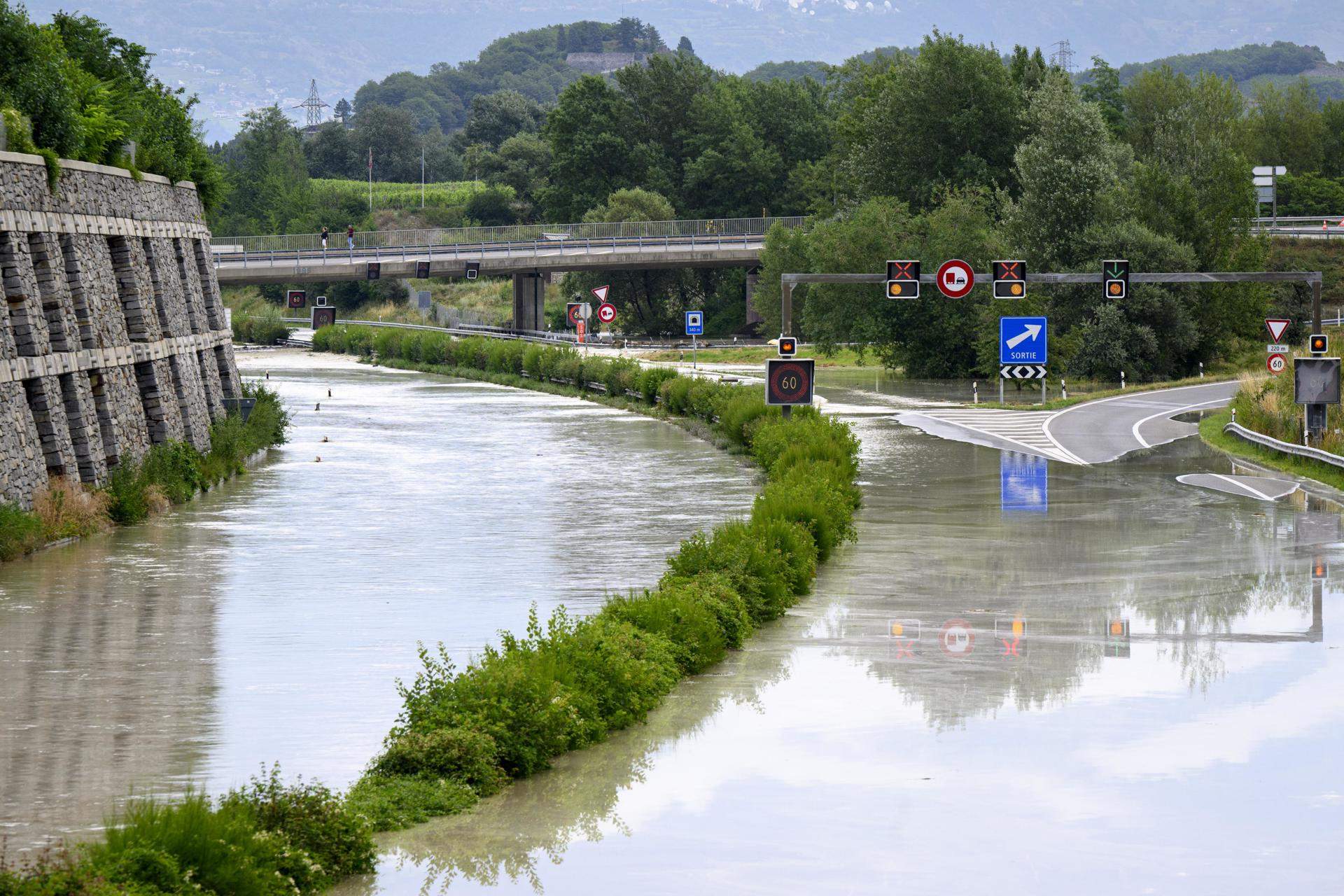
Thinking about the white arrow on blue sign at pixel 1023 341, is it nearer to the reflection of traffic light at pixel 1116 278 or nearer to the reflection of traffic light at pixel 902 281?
the reflection of traffic light at pixel 1116 278

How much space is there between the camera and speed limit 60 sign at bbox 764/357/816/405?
130 ft

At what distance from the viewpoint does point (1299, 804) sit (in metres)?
12.1

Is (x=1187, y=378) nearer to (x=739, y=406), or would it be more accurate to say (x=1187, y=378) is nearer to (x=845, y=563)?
(x=739, y=406)

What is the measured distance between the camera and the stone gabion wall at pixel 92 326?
88.3 ft

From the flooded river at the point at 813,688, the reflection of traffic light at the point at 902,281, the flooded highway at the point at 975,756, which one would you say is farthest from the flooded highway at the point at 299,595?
the reflection of traffic light at the point at 902,281

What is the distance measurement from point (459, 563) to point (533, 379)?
169ft

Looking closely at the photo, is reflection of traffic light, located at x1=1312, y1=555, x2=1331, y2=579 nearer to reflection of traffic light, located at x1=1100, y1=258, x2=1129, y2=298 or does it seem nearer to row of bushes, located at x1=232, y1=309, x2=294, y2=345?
reflection of traffic light, located at x1=1100, y1=258, x2=1129, y2=298

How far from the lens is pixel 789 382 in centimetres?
3962

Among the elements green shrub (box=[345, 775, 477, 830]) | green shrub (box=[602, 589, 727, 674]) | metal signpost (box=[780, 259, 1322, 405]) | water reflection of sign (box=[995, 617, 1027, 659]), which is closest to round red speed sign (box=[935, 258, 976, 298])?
metal signpost (box=[780, 259, 1322, 405])

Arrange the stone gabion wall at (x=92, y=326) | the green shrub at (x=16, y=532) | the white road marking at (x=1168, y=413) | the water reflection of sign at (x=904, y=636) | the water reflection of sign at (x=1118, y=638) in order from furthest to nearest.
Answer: the white road marking at (x=1168, y=413) → the stone gabion wall at (x=92, y=326) → the green shrub at (x=16, y=532) → the water reflection of sign at (x=904, y=636) → the water reflection of sign at (x=1118, y=638)

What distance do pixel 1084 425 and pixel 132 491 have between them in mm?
30468

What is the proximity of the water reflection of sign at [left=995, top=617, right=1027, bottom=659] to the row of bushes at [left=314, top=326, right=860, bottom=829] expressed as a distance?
2.75 m

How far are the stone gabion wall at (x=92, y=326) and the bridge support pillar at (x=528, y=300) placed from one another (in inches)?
2606

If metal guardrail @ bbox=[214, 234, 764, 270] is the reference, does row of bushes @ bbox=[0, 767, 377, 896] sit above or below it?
above
